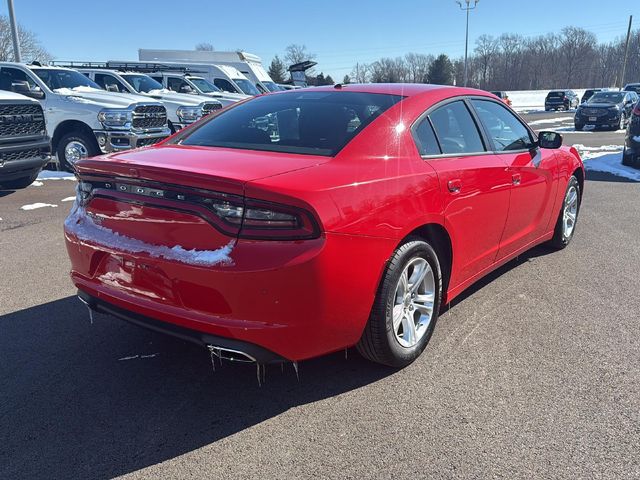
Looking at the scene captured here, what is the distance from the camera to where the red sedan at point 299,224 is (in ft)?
8.15

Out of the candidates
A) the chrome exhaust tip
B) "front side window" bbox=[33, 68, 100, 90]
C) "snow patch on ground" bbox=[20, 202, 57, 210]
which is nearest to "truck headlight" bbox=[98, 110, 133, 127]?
"front side window" bbox=[33, 68, 100, 90]

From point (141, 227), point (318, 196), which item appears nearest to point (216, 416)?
point (141, 227)

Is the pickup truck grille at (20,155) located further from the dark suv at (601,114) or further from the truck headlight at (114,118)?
the dark suv at (601,114)

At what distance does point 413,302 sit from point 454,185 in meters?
0.78

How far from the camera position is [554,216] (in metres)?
5.18

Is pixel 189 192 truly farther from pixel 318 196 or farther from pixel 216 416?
pixel 216 416

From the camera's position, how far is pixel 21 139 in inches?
327

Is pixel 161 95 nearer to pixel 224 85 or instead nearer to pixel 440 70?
pixel 224 85

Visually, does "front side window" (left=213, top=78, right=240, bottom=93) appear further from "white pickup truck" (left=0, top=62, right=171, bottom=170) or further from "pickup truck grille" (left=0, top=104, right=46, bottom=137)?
"pickup truck grille" (left=0, top=104, right=46, bottom=137)

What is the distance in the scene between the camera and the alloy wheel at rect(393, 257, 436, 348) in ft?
10.2

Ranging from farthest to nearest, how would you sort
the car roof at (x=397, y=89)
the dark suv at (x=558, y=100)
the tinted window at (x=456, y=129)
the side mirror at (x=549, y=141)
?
the dark suv at (x=558, y=100) < the side mirror at (x=549, y=141) < the car roof at (x=397, y=89) < the tinted window at (x=456, y=129)

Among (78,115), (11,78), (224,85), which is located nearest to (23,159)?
(78,115)

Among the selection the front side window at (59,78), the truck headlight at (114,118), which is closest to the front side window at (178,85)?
the front side window at (59,78)

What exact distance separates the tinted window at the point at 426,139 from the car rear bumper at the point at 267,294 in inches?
32.0
